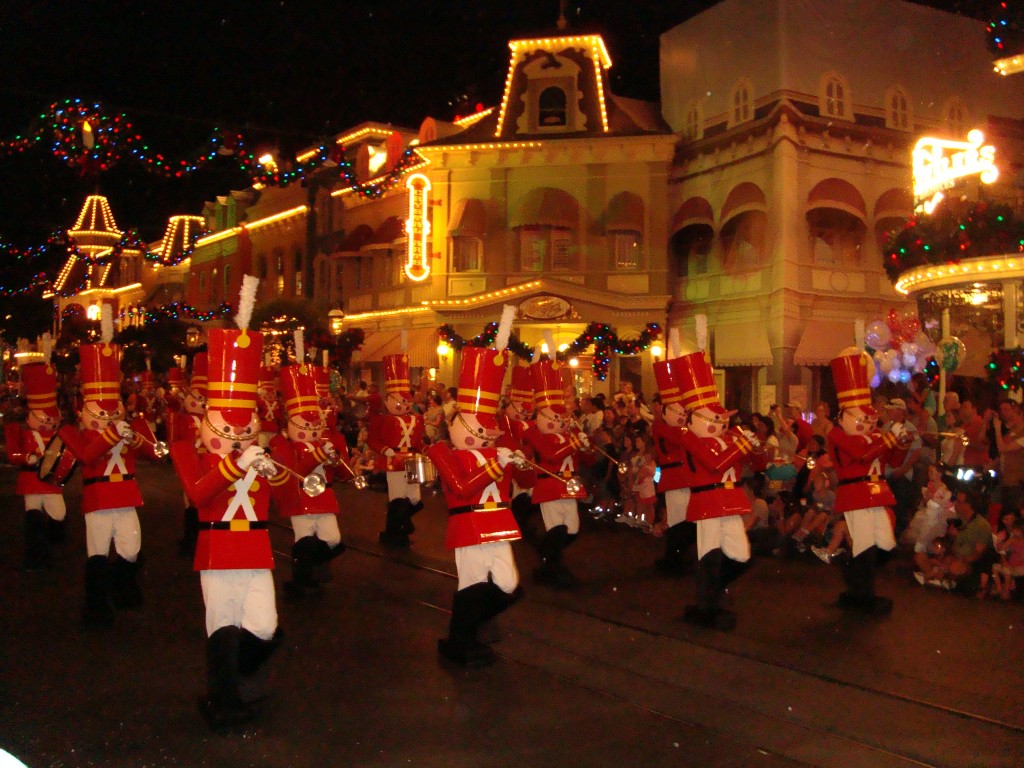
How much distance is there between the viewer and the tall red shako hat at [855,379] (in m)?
8.48

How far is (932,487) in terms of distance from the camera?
9828 mm

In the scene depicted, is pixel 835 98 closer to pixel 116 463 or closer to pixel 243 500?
pixel 116 463

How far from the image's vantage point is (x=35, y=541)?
1000 centimetres

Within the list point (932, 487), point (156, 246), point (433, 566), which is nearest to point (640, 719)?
point (433, 566)

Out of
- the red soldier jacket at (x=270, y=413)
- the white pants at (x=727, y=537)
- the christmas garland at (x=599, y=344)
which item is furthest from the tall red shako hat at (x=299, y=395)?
the christmas garland at (x=599, y=344)

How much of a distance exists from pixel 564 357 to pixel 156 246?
31000mm

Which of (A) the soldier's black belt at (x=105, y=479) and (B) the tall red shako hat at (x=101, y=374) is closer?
(A) the soldier's black belt at (x=105, y=479)

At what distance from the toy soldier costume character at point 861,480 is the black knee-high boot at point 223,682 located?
522cm

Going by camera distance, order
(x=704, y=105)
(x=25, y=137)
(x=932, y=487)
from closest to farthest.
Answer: (x=932, y=487)
(x=25, y=137)
(x=704, y=105)

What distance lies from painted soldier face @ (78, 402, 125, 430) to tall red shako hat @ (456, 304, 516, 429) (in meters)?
3.07

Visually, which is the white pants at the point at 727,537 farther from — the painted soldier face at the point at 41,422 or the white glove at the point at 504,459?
the painted soldier face at the point at 41,422

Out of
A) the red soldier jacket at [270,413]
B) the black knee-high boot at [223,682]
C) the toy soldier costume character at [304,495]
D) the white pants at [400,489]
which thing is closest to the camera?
the black knee-high boot at [223,682]

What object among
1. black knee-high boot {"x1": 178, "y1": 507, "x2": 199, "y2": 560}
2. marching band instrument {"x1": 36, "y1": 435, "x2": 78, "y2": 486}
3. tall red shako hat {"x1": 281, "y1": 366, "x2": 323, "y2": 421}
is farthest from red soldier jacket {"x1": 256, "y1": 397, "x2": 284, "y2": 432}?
marching band instrument {"x1": 36, "y1": 435, "x2": 78, "y2": 486}

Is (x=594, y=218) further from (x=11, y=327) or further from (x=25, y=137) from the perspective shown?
(x=11, y=327)
